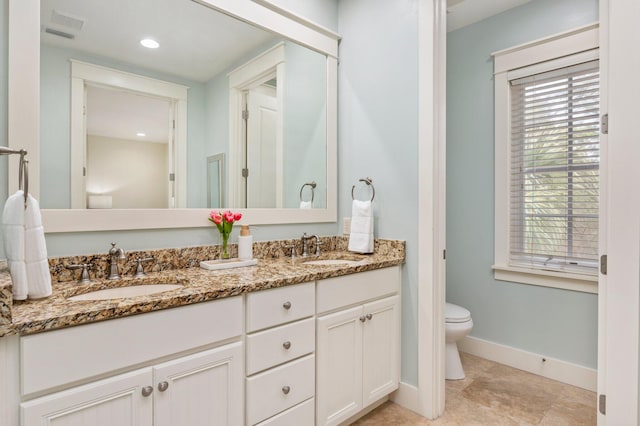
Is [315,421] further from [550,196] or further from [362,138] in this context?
[550,196]

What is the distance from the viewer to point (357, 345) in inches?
70.1

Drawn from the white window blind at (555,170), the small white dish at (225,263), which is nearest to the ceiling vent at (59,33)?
the small white dish at (225,263)

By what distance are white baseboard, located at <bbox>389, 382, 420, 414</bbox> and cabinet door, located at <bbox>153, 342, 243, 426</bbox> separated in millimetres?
1098

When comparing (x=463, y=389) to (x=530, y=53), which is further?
(x=530, y=53)

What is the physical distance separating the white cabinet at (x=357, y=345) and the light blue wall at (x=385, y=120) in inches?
5.0

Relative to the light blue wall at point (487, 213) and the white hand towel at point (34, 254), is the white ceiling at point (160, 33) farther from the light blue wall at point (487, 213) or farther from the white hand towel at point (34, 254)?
the light blue wall at point (487, 213)

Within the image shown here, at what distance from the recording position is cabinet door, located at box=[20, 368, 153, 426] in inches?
36.7

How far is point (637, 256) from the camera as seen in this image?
57.9 inches

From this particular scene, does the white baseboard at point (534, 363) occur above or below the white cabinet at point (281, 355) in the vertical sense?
below

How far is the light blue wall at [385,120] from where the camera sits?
6.63ft

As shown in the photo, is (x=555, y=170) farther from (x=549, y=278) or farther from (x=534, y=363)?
(x=534, y=363)

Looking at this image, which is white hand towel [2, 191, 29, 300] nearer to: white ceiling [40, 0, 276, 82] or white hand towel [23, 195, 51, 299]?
white hand towel [23, 195, 51, 299]

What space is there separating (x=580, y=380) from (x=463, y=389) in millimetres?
780

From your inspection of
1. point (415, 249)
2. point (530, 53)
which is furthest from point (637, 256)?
point (530, 53)
